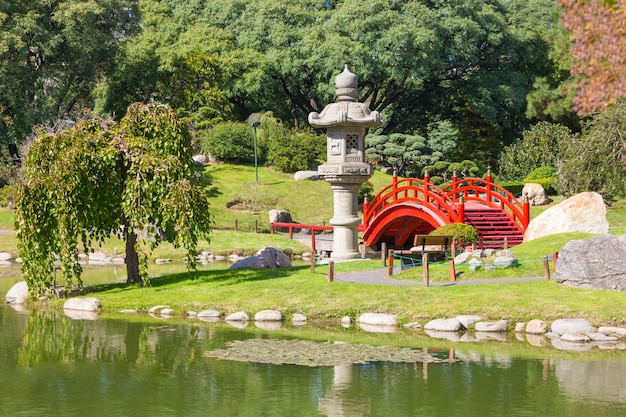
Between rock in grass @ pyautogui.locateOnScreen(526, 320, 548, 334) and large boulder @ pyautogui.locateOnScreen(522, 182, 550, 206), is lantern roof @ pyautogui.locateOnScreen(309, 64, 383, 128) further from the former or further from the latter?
large boulder @ pyautogui.locateOnScreen(522, 182, 550, 206)

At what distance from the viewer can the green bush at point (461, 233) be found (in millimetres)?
30391

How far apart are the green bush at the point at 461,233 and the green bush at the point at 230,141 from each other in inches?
1205

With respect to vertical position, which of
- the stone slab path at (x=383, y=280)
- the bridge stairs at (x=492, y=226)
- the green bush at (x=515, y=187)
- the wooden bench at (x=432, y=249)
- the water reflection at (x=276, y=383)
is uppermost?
the green bush at (x=515, y=187)

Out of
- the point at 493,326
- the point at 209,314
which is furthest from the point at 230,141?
the point at 493,326

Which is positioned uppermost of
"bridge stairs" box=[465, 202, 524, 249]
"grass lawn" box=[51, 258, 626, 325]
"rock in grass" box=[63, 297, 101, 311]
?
"bridge stairs" box=[465, 202, 524, 249]

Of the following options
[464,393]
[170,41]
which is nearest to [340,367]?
[464,393]

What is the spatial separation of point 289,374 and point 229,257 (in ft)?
78.5

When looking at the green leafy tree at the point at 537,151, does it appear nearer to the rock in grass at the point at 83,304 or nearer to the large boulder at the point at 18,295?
the large boulder at the point at 18,295

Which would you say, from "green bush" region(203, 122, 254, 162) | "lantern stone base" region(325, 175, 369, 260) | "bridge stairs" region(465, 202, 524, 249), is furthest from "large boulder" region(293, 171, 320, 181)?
"lantern stone base" region(325, 175, 369, 260)

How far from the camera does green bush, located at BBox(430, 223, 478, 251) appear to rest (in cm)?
3039

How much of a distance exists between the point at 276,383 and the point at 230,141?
145 ft

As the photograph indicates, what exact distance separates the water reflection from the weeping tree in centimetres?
418

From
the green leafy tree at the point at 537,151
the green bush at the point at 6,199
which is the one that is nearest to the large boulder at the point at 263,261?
the green bush at the point at 6,199

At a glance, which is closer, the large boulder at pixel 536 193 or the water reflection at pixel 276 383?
the water reflection at pixel 276 383
